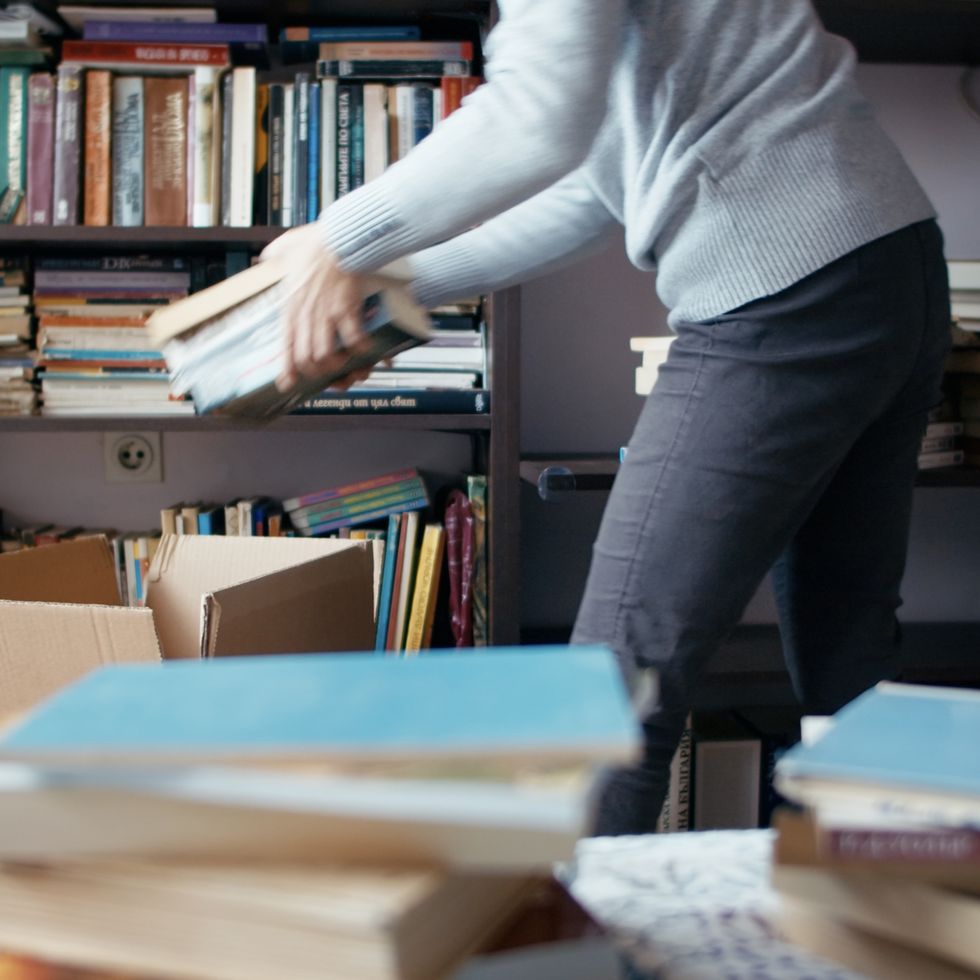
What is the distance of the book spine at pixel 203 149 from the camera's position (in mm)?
1651

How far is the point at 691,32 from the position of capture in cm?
89

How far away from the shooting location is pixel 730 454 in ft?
2.90

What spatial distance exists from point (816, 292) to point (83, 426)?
116 centimetres

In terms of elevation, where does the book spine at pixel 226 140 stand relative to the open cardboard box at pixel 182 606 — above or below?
above

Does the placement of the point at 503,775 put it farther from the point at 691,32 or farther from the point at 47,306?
the point at 47,306

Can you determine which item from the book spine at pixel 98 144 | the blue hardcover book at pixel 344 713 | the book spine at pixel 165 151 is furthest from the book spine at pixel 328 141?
the blue hardcover book at pixel 344 713

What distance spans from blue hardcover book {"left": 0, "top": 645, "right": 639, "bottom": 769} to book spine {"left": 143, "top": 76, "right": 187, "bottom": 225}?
4.35 ft

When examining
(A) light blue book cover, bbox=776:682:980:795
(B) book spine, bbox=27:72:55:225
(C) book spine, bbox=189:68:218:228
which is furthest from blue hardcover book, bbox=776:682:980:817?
(B) book spine, bbox=27:72:55:225

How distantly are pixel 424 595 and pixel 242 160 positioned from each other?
Result: 72cm

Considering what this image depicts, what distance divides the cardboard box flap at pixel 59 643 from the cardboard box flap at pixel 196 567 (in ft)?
0.77

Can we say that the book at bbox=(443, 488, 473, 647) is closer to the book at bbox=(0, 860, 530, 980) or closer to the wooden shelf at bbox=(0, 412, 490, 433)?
the wooden shelf at bbox=(0, 412, 490, 433)

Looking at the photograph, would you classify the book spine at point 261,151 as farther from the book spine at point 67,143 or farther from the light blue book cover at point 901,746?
the light blue book cover at point 901,746

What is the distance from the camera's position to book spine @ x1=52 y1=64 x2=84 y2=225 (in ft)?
5.37

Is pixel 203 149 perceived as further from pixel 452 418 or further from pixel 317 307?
pixel 317 307
